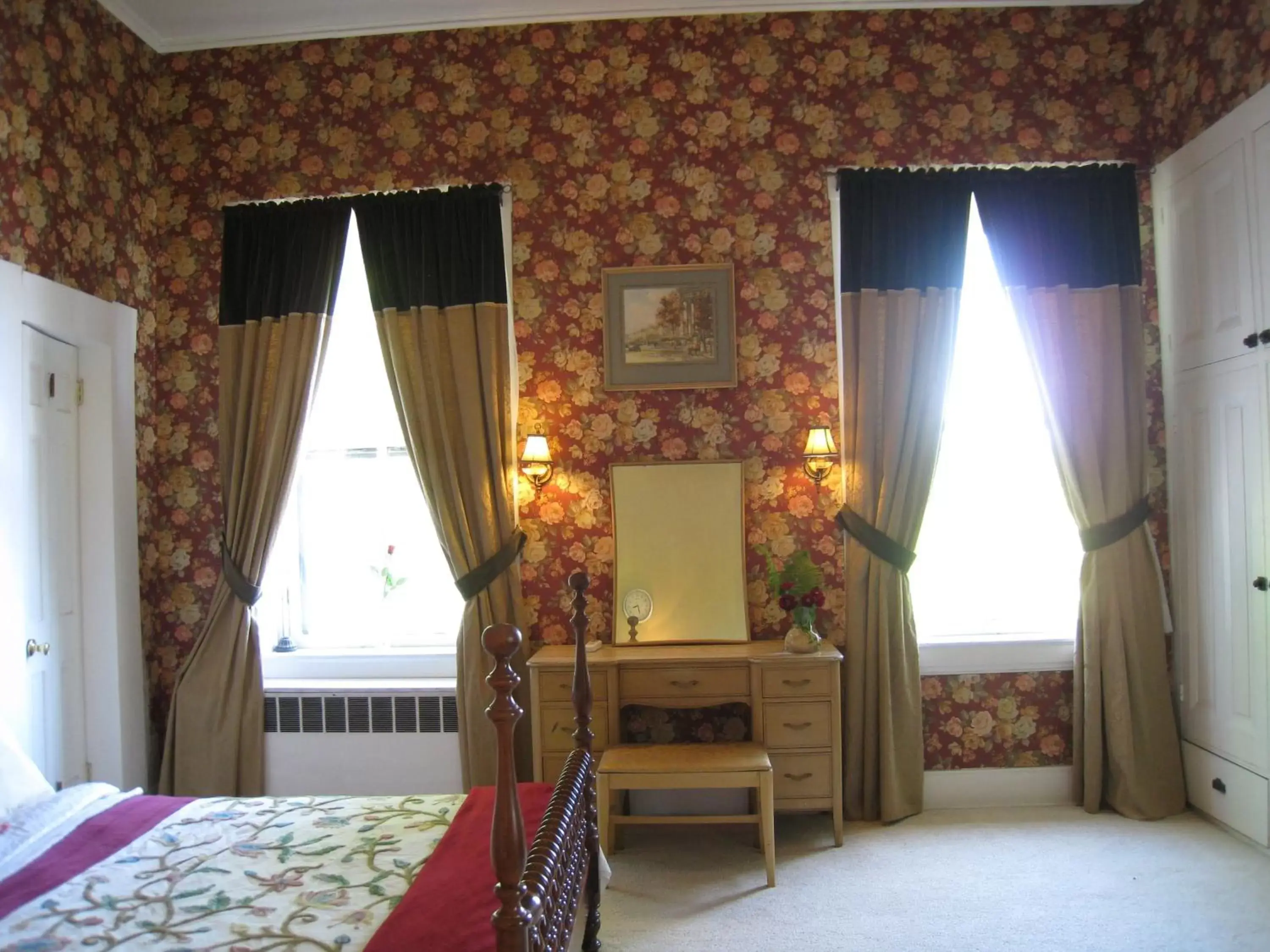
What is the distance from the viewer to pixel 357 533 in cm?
410

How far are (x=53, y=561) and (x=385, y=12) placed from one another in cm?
279

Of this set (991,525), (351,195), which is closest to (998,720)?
(991,525)

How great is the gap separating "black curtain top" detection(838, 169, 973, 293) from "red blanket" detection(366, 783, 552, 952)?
2780 millimetres

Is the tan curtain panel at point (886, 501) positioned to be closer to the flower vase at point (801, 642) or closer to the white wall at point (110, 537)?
the flower vase at point (801, 642)

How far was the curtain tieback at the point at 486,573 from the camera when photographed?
3809mm

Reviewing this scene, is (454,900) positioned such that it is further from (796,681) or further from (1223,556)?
(1223,556)

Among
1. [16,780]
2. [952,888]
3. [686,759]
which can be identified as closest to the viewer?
[16,780]

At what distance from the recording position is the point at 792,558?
147 inches

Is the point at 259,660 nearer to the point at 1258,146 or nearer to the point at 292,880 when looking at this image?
the point at 292,880

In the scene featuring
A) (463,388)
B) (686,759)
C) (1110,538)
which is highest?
(463,388)

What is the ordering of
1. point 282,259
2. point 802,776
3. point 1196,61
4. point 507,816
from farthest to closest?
1. point 282,259
2. point 1196,61
3. point 802,776
4. point 507,816

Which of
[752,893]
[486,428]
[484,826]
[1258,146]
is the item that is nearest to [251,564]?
[486,428]

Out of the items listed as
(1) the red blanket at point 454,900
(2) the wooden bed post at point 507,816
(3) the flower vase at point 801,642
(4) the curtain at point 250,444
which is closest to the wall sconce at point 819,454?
(3) the flower vase at point 801,642

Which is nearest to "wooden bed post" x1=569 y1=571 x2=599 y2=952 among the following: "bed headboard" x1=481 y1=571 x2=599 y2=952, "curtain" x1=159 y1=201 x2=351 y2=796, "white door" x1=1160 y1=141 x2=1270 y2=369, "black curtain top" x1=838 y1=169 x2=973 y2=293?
"bed headboard" x1=481 y1=571 x2=599 y2=952
